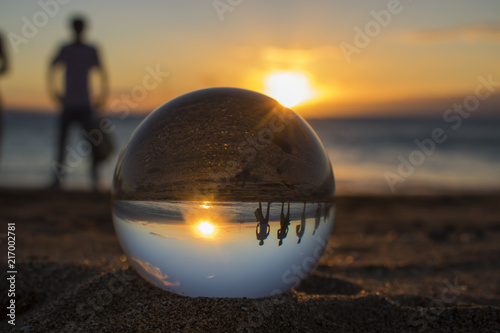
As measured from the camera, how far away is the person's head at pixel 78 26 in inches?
286

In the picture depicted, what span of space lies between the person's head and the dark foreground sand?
10.1ft

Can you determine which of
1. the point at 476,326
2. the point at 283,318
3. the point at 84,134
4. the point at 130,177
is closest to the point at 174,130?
the point at 130,177

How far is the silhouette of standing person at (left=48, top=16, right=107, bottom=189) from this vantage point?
7617 mm

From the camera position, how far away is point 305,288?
3.21 meters

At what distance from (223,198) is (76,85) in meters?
6.44

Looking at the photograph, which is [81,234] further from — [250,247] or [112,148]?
[250,247]

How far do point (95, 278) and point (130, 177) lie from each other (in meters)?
0.86

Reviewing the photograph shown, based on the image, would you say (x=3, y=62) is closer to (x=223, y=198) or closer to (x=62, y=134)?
(x=62, y=134)

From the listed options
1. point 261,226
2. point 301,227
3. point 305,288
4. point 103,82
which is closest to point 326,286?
point 305,288

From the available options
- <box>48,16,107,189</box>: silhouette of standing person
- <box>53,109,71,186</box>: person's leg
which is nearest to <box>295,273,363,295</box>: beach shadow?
<box>48,16,107,189</box>: silhouette of standing person

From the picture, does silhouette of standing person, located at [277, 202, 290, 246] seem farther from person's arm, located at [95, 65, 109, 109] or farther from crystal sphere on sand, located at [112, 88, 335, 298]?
person's arm, located at [95, 65, 109, 109]

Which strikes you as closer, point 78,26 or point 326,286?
point 326,286

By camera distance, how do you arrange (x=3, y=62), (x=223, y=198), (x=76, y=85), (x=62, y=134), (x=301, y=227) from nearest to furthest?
(x=223, y=198)
(x=301, y=227)
(x=3, y=62)
(x=76, y=85)
(x=62, y=134)

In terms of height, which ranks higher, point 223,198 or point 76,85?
point 76,85
